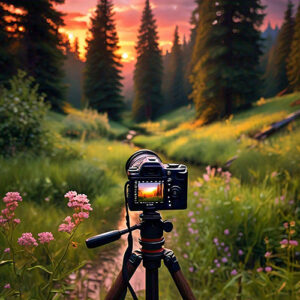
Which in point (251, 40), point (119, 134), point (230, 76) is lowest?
point (119, 134)

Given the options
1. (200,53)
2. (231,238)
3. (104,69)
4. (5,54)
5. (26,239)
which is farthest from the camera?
(104,69)

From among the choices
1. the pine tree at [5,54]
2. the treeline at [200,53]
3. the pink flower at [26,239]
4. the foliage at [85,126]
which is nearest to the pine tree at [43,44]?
the treeline at [200,53]

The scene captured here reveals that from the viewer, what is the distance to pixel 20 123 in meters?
5.03

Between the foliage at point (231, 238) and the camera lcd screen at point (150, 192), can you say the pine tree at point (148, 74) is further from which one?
the camera lcd screen at point (150, 192)

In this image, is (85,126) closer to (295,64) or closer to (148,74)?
(295,64)

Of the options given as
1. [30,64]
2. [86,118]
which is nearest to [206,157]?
[86,118]

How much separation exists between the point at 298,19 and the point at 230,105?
5136 mm

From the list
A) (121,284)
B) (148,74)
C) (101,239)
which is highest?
(101,239)

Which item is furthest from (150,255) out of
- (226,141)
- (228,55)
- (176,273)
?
(228,55)

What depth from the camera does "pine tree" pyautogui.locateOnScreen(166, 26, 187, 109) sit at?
76.7ft

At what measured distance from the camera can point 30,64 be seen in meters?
12.4

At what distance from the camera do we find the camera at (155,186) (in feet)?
3.93

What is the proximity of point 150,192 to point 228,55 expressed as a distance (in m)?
12.3

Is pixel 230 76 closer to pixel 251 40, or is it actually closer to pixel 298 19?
pixel 251 40
